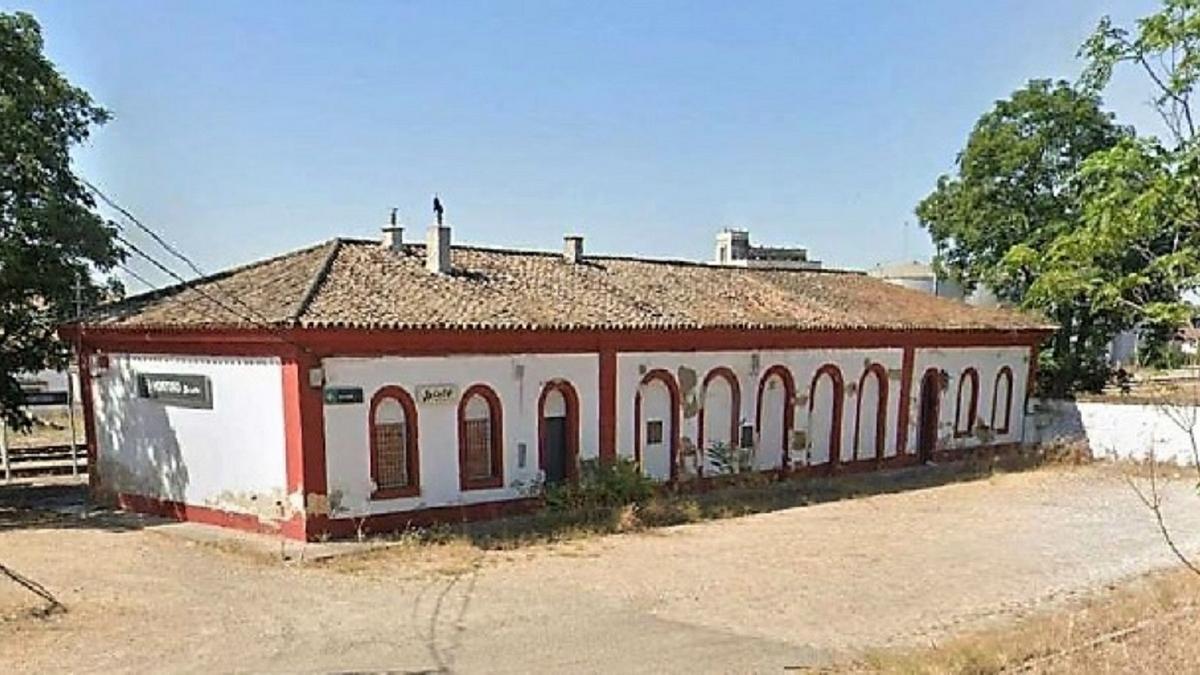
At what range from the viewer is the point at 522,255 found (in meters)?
22.9

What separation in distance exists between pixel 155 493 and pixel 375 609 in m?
8.44

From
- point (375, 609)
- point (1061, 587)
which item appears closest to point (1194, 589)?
point (1061, 587)

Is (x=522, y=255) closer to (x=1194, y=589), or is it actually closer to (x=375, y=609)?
A: (x=375, y=609)

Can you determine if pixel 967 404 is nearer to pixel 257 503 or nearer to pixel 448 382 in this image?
pixel 448 382

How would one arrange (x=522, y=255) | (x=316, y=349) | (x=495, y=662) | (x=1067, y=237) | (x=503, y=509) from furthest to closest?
(x=522, y=255), (x=503, y=509), (x=316, y=349), (x=495, y=662), (x=1067, y=237)

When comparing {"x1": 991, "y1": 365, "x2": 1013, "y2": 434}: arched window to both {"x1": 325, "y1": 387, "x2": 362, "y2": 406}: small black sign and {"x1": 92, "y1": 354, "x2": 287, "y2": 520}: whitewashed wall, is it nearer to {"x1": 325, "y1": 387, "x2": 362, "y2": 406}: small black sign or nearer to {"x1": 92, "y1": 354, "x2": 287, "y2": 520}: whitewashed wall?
{"x1": 325, "y1": 387, "x2": 362, "y2": 406}: small black sign

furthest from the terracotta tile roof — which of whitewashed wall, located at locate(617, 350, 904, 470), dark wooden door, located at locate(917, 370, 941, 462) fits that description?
dark wooden door, located at locate(917, 370, 941, 462)

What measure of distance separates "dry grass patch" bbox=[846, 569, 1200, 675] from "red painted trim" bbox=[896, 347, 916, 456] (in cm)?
1337

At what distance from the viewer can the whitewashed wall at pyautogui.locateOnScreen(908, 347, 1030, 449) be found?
2598 centimetres

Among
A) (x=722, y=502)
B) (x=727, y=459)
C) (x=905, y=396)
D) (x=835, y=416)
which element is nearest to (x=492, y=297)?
(x=722, y=502)

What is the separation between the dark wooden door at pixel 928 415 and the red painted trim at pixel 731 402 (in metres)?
6.93

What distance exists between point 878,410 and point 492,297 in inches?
436

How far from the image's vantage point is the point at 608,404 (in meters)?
19.5

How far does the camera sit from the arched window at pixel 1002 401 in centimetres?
2847
